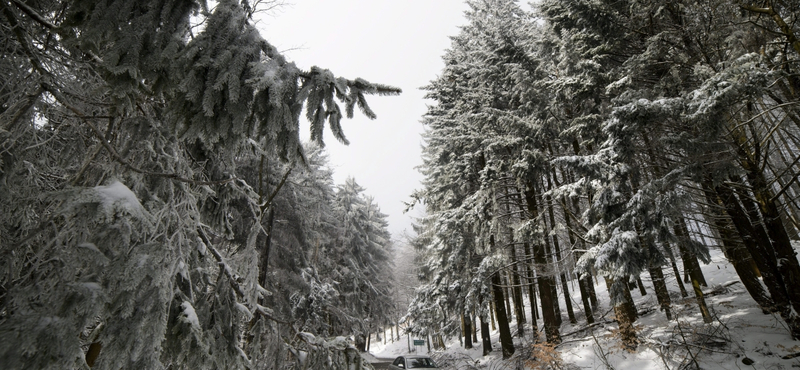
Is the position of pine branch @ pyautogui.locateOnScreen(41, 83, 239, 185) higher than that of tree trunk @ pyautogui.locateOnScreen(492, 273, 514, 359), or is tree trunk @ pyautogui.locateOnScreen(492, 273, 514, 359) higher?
pine branch @ pyautogui.locateOnScreen(41, 83, 239, 185)

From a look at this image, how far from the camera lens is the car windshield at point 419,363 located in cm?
1191

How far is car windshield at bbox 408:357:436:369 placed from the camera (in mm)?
11906

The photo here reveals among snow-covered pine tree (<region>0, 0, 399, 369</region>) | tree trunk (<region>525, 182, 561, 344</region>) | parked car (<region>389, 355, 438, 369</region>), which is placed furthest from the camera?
parked car (<region>389, 355, 438, 369</region>)

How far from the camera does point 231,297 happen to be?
3482 millimetres

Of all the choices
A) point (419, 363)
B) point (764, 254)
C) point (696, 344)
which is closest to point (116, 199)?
point (764, 254)

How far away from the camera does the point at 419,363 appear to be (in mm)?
12086

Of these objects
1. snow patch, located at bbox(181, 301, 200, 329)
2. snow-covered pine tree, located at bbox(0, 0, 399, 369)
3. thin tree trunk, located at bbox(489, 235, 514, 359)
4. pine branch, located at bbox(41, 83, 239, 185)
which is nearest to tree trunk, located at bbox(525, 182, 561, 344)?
thin tree trunk, located at bbox(489, 235, 514, 359)

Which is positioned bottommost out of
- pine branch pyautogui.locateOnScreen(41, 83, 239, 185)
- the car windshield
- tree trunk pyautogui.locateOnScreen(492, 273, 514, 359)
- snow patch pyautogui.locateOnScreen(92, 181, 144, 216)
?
the car windshield

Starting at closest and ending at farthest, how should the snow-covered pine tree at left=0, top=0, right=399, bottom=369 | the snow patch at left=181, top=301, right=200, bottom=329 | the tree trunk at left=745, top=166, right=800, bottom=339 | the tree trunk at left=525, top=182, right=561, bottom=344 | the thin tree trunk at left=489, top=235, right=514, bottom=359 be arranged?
1. the snow-covered pine tree at left=0, top=0, right=399, bottom=369
2. the snow patch at left=181, top=301, right=200, bottom=329
3. the tree trunk at left=745, top=166, right=800, bottom=339
4. the tree trunk at left=525, top=182, right=561, bottom=344
5. the thin tree trunk at left=489, top=235, right=514, bottom=359

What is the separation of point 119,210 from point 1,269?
1080mm

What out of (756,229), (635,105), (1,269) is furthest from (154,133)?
(756,229)

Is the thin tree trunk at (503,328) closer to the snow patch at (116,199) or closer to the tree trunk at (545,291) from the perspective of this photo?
the tree trunk at (545,291)

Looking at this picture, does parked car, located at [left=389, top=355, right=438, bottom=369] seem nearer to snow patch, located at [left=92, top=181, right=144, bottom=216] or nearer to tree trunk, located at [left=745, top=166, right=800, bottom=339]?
tree trunk, located at [left=745, top=166, right=800, bottom=339]

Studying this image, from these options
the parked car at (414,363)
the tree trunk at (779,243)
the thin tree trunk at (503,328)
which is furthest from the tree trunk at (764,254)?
the parked car at (414,363)
